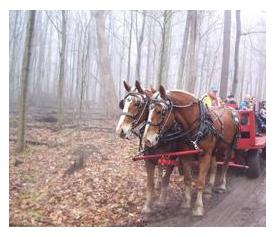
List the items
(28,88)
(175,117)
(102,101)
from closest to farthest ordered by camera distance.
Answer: (175,117), (28,88), (102,101)

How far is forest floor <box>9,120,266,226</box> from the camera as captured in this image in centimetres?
486

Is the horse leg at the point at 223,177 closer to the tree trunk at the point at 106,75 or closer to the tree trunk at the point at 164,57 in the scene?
the tree trunk at the point at 164,57

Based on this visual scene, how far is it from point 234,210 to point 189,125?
3.32ft

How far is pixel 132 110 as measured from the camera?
470cm

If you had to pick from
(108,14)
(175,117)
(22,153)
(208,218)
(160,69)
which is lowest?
(208,218)

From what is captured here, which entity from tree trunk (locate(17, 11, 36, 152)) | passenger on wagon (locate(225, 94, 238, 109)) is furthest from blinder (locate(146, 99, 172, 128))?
passenger on wagon (locate(225, 94, 238, 109))

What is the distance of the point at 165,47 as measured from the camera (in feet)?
17.9

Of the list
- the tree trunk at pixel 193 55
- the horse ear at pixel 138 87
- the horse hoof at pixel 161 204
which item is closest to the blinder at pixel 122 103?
the horse ear at pixel 138 87

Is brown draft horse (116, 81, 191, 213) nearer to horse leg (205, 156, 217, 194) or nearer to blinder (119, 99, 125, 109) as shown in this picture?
blinder (119, 99, 125, 109)

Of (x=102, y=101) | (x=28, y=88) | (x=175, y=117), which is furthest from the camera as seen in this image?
(x=102, y=101)

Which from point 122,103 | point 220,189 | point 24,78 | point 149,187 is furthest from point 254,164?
point 24,78

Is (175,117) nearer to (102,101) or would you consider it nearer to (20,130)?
(102,101)
